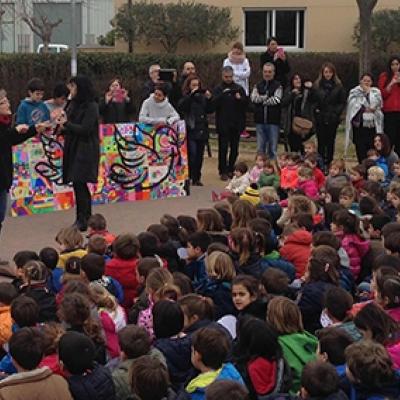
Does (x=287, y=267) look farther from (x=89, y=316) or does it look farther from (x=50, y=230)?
(x=50, y=230)

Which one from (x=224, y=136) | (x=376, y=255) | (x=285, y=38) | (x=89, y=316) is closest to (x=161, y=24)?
(x=285, y=38)

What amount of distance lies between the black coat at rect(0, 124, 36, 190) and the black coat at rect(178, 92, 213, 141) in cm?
458

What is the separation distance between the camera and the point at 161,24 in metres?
29.2

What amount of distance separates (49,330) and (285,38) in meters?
25.7

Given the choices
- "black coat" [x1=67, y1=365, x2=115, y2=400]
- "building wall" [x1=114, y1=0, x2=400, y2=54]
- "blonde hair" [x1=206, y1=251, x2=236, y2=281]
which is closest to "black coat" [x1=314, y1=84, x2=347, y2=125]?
"blonde hair" [x1=206, y1=251, x2=236, y2=281]

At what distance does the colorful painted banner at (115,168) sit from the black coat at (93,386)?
24.0 feet

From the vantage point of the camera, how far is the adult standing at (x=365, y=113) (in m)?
14.8

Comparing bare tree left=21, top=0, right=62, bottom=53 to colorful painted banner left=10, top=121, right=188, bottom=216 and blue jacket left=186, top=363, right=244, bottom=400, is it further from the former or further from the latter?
blue jacket left=186, top=363, right=244, bottom=400

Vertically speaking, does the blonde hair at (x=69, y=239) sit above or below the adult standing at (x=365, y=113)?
below

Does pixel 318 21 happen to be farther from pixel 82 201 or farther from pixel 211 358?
pixel 211 358

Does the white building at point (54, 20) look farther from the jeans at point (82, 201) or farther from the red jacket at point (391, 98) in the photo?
the jeans at point (82, 201)

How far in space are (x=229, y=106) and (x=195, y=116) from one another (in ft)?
2.58

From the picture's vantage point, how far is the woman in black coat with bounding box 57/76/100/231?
11219 mm

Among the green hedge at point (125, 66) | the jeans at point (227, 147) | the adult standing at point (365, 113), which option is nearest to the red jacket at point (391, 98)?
the adult standing at point (365, 113)
